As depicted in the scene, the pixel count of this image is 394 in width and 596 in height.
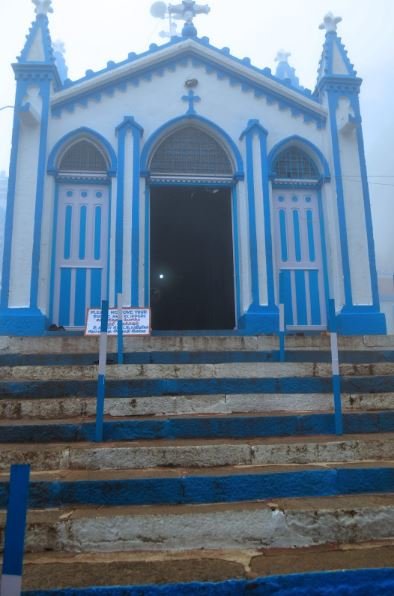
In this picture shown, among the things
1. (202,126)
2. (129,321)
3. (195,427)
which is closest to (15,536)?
(195,427)

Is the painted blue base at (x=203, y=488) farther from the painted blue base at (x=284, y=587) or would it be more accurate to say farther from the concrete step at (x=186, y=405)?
the concrete step at (x=186, y=405)

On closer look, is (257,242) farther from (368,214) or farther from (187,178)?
(368,214)

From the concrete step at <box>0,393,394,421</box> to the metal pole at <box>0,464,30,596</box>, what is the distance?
2.74 meters

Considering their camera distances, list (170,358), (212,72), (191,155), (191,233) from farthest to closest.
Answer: (191,233), (212,72), (191,155), (170,358)

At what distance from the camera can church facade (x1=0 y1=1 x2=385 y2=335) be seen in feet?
28.7

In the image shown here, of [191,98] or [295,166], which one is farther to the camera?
[295,166]

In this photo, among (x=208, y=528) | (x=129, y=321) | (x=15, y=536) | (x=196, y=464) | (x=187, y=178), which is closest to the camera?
(x=15, y=536)

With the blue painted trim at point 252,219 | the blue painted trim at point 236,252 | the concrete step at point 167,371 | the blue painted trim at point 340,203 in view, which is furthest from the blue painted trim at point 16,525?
the blue painted trim at point 340,203

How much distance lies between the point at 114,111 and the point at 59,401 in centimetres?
663

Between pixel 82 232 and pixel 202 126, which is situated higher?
pixel 202 126

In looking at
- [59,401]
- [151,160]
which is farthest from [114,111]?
[59,401]

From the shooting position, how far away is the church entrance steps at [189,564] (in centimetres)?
273

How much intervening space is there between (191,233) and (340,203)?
6.24 metres

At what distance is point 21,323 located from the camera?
8180 millimetres
